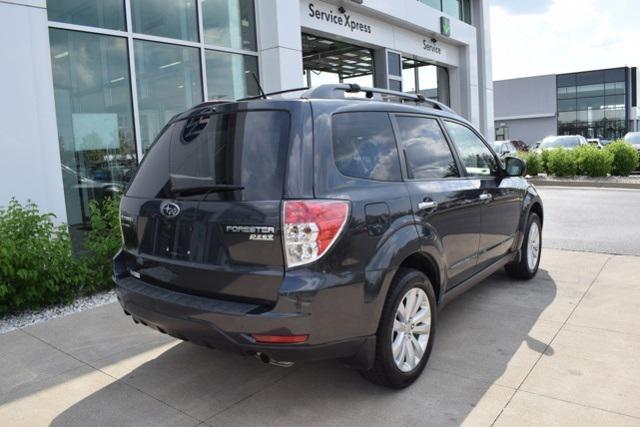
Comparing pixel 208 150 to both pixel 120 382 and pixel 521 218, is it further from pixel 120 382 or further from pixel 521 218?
pixel 521 218

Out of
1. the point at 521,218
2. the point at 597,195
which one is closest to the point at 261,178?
the point at 521,218

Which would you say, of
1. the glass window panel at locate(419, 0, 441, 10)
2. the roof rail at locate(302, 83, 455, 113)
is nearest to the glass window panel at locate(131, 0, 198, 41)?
the roof rail at locate(302, 83, 455, 113)

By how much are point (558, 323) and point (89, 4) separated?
7007 mm

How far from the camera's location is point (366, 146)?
3.27 metres

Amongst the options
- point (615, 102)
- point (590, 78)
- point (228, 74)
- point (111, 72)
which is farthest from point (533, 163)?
point (615, 102)

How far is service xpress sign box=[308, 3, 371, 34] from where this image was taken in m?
11.4

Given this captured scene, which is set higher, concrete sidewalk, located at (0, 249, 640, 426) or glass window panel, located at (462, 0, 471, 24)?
glass window panel, located at (462, 0, 471, 24)

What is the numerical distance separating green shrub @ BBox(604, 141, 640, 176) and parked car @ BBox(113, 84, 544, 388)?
15298 millimetres

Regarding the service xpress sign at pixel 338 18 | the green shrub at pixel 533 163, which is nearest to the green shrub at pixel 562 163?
the green shrub at pixel 533 163

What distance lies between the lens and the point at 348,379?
3486mm

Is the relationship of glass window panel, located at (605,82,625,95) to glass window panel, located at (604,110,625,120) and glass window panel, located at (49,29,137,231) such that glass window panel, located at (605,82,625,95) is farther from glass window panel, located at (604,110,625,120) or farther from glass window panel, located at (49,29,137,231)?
glass window panel, located at (49,29,137,231)

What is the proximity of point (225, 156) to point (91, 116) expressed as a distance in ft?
17.0

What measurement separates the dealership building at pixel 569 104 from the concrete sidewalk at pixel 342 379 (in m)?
62.0

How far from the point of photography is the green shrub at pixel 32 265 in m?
4.70
